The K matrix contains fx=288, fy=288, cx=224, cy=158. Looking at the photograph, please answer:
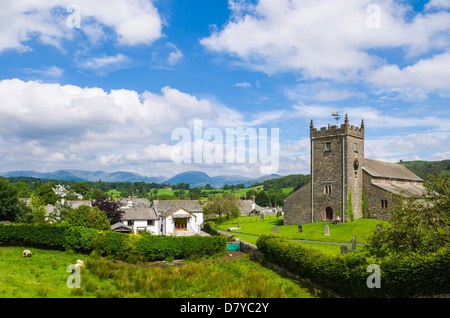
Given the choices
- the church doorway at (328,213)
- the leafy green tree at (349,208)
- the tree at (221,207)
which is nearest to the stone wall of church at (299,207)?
the church doorway at (328,213)

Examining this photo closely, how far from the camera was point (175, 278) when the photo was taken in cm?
1600

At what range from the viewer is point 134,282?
1480 centimetres

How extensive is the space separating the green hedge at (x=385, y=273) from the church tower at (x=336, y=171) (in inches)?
1178

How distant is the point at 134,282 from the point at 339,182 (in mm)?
37018

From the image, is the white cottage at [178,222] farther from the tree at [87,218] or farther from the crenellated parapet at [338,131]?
the crenellated parapet at [338,131]

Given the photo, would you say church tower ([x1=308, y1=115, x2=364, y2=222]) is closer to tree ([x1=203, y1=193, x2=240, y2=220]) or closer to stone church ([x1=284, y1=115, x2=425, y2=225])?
stone church ([x1=284, y1=115, x2=425, y2=225])

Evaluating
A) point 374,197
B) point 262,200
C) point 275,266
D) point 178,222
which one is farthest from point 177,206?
point 262,200

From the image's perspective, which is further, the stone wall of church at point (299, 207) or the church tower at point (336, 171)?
the stone wall of church at point (299, 207)

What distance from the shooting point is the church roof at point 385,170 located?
47.2 m
